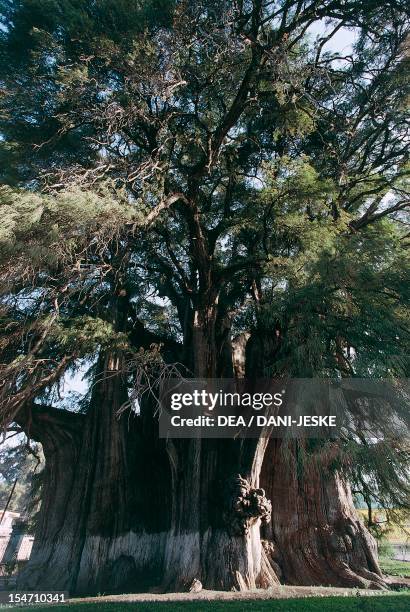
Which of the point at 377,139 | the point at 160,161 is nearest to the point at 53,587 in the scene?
the point at 160,161

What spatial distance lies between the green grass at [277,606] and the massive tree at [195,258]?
3.59ft

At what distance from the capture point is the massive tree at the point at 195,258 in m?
6.10

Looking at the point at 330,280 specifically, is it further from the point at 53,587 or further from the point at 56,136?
the point at 53,587

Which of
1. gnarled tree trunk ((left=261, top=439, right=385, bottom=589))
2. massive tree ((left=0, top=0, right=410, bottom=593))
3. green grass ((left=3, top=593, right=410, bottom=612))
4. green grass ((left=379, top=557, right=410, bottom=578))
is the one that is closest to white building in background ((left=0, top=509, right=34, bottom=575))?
massive tree ((left=0, top=0, right=410, bottom=593))

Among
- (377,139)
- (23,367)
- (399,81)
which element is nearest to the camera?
(23,367)

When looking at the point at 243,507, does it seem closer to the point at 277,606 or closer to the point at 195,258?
the point at 277,606

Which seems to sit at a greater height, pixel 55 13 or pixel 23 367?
pixel 55 13

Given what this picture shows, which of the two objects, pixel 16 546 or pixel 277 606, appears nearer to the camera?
pixel 277 606

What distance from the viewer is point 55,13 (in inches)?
296

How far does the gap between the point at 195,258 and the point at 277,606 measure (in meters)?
5.76

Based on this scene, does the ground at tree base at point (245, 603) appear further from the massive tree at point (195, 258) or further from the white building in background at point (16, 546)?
the white building in background at point (16, 546)

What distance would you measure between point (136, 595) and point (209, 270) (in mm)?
5488

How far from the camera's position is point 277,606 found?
18.6 ft

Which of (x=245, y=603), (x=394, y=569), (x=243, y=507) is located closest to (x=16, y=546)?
(x=243, y=507)
